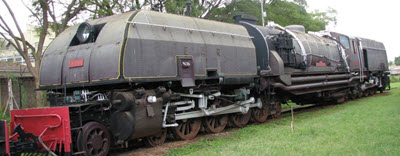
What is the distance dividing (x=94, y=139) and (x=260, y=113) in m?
6.63

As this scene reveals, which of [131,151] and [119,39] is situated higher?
[119,39]

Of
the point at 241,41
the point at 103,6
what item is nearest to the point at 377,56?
the point at 241,41

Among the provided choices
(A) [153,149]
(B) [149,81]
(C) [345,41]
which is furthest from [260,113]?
(C) [345,41]

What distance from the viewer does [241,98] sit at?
1034cm

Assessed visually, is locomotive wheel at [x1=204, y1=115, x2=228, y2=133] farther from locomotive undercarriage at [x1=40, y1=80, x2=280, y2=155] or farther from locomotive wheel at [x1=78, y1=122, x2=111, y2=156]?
locomotive wheel at [x1=78, y1=122, x2=111, y2=156]

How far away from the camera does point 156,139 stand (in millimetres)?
8211

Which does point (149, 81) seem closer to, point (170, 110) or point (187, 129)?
point (170, 110)

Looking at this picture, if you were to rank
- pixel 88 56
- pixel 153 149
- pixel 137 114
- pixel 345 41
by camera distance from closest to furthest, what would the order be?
pixel 137 114, pixel 88 56, pixel 153 149, pixel 345 41

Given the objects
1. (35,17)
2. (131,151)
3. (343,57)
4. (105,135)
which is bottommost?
(131,151)

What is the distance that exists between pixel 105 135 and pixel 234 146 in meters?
2.69

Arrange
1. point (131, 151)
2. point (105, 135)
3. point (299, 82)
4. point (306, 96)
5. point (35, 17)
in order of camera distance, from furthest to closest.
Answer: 1. point (35, 17)
2. point (306, 96)
3. point (299, 82)
4. point (131, 151)
5. point (105, 135)

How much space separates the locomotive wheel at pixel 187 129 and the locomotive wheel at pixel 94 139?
2118 millimetres

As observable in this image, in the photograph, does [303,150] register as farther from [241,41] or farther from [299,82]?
[299,82]

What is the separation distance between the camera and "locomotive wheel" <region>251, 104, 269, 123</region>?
11.6 metres
